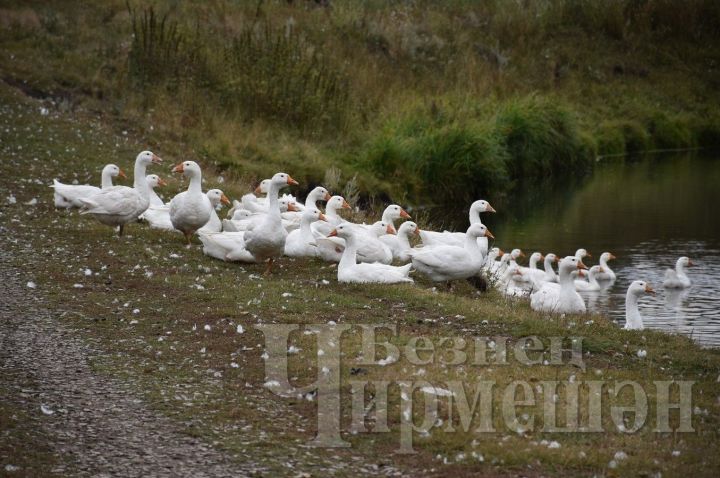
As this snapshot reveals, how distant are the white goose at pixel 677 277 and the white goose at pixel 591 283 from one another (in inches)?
43.1

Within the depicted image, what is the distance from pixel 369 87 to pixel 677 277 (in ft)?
44.8

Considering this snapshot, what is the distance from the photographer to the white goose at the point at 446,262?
497 inches

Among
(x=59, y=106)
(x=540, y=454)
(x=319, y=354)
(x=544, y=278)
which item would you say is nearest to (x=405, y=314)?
(x=319, y=354)

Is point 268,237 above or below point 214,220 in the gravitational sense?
above

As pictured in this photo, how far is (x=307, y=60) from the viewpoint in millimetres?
25547

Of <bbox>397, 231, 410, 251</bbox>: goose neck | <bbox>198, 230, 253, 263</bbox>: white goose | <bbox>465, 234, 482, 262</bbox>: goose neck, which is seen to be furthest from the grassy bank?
<bbox>465, 234, 482, 262</bbox>: goose neck

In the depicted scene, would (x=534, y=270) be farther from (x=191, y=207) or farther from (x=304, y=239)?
(x=191, y=207)

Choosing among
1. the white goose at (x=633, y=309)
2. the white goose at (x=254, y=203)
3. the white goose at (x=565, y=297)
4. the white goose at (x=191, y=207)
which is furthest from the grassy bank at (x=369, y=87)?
the white goose at (x=633, y=309)

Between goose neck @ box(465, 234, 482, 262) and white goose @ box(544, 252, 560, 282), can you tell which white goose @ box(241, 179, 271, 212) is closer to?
goose neck @ box(465, 234, 482, 262)

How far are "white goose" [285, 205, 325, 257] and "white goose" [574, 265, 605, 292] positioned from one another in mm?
5554

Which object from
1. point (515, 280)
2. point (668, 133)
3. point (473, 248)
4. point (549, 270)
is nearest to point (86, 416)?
point (473, 248)

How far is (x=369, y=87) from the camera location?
28625mm

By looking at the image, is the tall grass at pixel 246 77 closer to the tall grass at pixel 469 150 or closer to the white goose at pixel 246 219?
the tall grass at pixel 469 150

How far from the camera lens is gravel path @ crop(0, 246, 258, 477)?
646 cm
